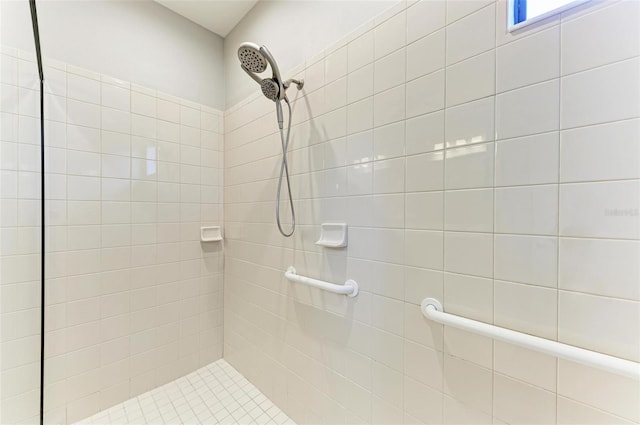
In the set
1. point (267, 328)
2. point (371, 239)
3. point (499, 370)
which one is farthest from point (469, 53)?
point (267, 328)

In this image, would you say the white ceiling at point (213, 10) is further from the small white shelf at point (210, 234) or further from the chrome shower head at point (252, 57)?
the small white shelf at point (210, 234)

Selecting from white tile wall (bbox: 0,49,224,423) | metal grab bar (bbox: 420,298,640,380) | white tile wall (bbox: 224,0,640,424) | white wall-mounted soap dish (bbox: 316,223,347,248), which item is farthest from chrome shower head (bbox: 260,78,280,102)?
metal grab bar (bbox: 420,298,640,380)

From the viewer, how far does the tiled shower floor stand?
130cm

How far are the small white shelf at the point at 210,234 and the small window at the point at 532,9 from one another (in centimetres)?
176

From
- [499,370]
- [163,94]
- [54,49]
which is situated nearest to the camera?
[499,370]

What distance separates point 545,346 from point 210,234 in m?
1.73

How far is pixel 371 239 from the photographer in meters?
0.96

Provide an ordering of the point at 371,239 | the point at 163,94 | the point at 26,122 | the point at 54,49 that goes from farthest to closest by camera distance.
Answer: the point at 163,94 → the point at 54,49 → the point at 26,122 → the point at 371,239

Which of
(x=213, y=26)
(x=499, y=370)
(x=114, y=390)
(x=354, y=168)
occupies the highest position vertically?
(x=213, y=26)

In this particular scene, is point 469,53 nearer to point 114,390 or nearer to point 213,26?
point 213,26

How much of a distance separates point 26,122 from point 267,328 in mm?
1500

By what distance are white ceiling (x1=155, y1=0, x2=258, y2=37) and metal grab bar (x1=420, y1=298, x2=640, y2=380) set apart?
6.34 feet

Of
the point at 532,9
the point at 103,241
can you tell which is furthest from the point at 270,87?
the point at 103,241

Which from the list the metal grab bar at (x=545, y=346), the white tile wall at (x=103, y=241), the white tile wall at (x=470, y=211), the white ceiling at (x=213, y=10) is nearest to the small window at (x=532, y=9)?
the white tile wall at (x=470, y=211)
